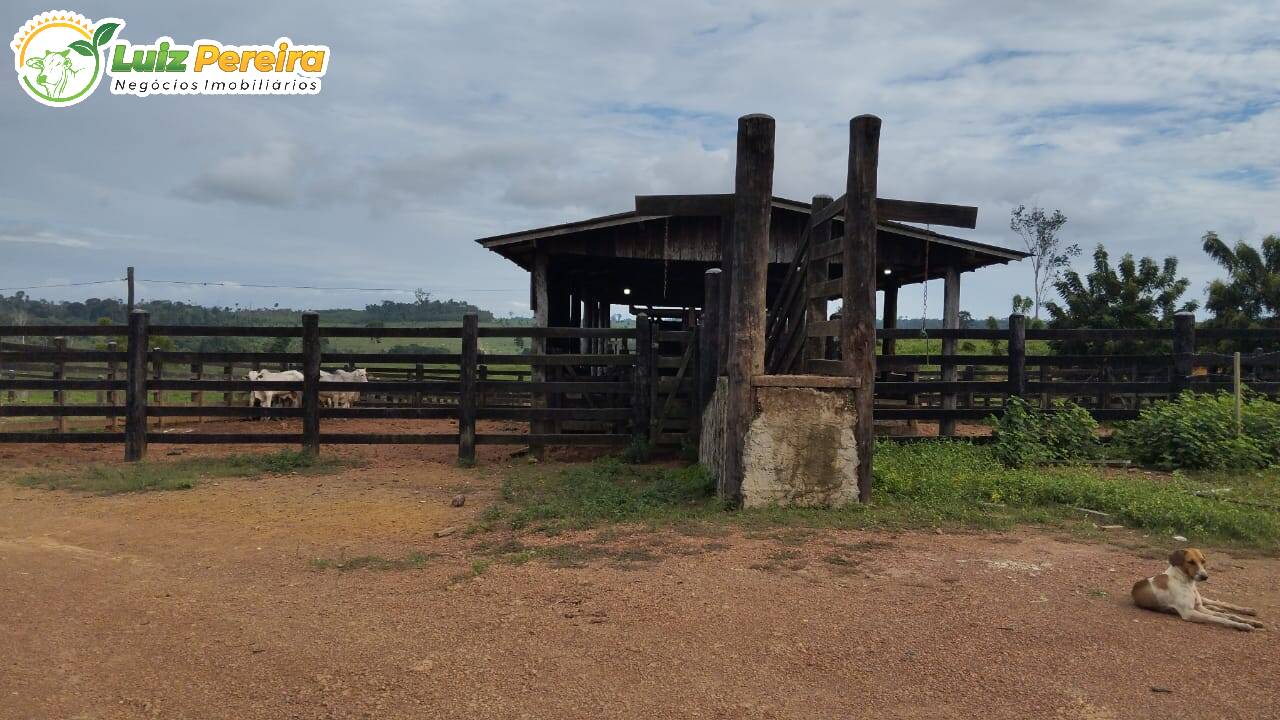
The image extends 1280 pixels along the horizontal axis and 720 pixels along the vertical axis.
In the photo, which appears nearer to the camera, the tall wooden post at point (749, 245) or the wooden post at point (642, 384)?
the tall wooden post at point (749, 245)

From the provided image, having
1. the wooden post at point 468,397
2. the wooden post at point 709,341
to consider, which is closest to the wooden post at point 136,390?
the wooden post at point 468,397

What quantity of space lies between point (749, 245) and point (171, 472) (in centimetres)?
708

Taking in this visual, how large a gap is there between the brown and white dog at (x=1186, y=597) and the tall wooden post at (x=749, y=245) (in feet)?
10.8

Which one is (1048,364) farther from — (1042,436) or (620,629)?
(620,629)

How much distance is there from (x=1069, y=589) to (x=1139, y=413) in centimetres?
667

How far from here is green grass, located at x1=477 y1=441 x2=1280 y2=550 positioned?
6.25 metres

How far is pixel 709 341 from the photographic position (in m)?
9.96

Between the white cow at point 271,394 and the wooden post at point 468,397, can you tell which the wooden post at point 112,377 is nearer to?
the white cow at point 271,394

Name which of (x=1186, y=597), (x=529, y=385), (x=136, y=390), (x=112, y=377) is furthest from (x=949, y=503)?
(x=112, y=377)

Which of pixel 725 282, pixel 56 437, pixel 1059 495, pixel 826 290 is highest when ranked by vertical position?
pixel 725 282

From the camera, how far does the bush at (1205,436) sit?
868 centimetres

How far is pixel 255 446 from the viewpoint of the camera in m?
12.1

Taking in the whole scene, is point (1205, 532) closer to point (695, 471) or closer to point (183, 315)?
point (695, 471)

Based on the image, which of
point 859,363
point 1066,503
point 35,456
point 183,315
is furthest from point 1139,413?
point 183,315
